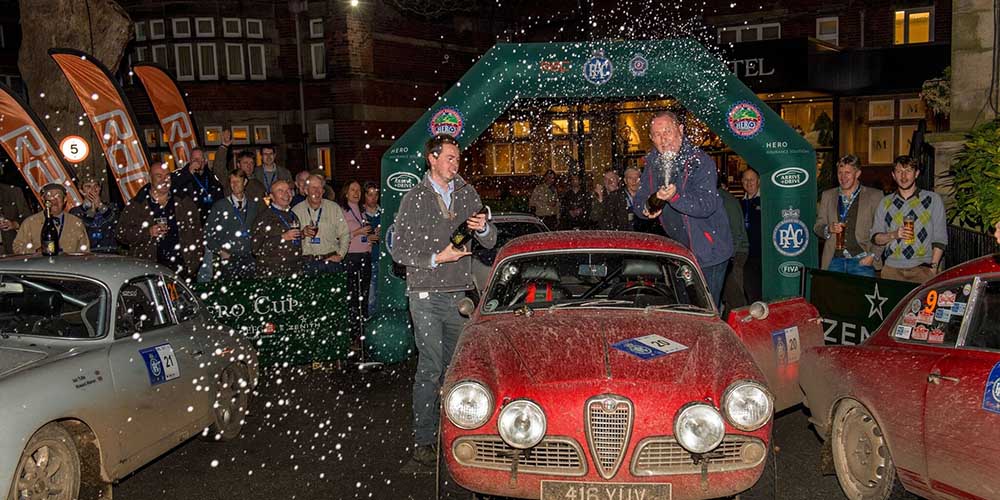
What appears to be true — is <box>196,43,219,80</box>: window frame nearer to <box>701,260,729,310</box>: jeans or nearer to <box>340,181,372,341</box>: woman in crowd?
<box>340,181,372,341</box>: woman in crowd

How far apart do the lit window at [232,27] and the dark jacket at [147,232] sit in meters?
17.8

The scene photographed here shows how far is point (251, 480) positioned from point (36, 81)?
1180cm

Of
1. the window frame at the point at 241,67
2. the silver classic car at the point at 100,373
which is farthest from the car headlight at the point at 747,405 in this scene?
the window frame at the point at 241,67

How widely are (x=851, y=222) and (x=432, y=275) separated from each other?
4.97m

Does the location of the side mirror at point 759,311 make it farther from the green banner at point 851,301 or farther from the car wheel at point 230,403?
the car wheel at point 230,403

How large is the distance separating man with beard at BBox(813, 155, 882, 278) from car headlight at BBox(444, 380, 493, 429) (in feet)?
18.4

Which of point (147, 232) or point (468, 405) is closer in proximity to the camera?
point (468, 405)

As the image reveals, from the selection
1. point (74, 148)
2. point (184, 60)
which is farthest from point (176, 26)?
point (74, 148)

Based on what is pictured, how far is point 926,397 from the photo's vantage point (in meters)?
4.30

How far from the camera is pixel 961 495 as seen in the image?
4109 millimetres

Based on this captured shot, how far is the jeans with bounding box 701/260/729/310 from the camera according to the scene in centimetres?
675

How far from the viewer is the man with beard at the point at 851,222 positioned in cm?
858

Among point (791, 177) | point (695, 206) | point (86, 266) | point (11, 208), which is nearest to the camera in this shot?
point (86, 266)

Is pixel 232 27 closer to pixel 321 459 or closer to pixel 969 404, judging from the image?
pixel 321 459
